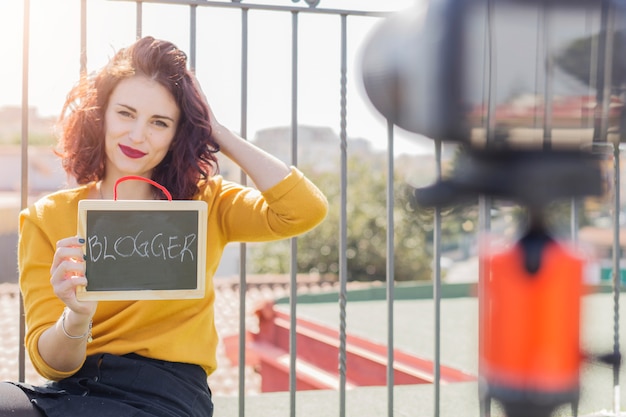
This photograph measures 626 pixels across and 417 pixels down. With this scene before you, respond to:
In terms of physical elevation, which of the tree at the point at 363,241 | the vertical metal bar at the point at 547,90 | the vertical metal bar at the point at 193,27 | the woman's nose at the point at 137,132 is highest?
the vertical metal bar at the point at 193,27

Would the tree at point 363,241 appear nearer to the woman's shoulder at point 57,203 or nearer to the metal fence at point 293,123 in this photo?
the metal fence at point 293,123

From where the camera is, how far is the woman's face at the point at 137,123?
4.59 feet

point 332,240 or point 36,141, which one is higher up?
point 36,141

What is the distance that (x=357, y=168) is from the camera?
39.9 feet

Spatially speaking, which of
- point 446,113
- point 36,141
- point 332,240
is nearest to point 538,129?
point 446,113

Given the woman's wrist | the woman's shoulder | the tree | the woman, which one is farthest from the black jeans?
the tree

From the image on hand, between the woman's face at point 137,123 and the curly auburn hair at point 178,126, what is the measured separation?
0.02m

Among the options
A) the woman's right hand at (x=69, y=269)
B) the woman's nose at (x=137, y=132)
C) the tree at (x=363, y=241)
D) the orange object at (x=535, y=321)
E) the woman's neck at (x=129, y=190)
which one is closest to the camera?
the orange object at (x=535, y=321)

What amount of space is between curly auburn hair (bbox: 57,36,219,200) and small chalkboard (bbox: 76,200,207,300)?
0.27 meters

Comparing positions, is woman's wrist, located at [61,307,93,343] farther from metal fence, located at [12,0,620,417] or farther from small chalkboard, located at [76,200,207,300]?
metal fence, located at [12,0,620,417]

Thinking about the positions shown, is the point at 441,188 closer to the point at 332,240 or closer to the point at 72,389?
the point at 72,389

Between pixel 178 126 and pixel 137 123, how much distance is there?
0.32 ft

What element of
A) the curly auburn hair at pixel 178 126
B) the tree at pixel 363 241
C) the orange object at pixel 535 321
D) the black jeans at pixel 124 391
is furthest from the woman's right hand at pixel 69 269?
the tree at pixel 363 241

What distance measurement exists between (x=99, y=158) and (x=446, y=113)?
116 cm
